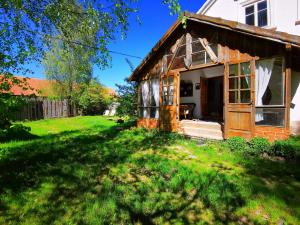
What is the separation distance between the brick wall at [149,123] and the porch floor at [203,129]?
4.94ft

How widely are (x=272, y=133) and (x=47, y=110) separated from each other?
20.6 m

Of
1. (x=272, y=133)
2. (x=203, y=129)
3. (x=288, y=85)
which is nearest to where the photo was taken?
(x=288, y=85)

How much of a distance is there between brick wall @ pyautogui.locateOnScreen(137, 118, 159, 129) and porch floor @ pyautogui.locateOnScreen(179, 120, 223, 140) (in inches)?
59.3

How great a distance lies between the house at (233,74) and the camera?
700cm

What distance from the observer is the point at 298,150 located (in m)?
6.05

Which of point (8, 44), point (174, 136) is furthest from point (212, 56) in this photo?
point (8, 44)

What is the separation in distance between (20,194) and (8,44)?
14.7 feet

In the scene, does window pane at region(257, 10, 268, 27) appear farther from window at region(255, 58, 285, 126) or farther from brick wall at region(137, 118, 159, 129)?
brick wall at region(137, 118, 159, 129)

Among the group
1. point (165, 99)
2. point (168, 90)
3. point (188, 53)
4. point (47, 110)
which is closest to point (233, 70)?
point (188, 53)

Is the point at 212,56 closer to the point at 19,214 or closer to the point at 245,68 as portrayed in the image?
the point at 245,68

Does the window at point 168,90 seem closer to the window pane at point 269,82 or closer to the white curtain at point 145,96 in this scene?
the white curtain at point 145,96

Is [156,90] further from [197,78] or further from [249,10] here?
[249,10]

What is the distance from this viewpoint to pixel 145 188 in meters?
4.38

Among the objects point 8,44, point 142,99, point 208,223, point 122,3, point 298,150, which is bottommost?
point 208,223
